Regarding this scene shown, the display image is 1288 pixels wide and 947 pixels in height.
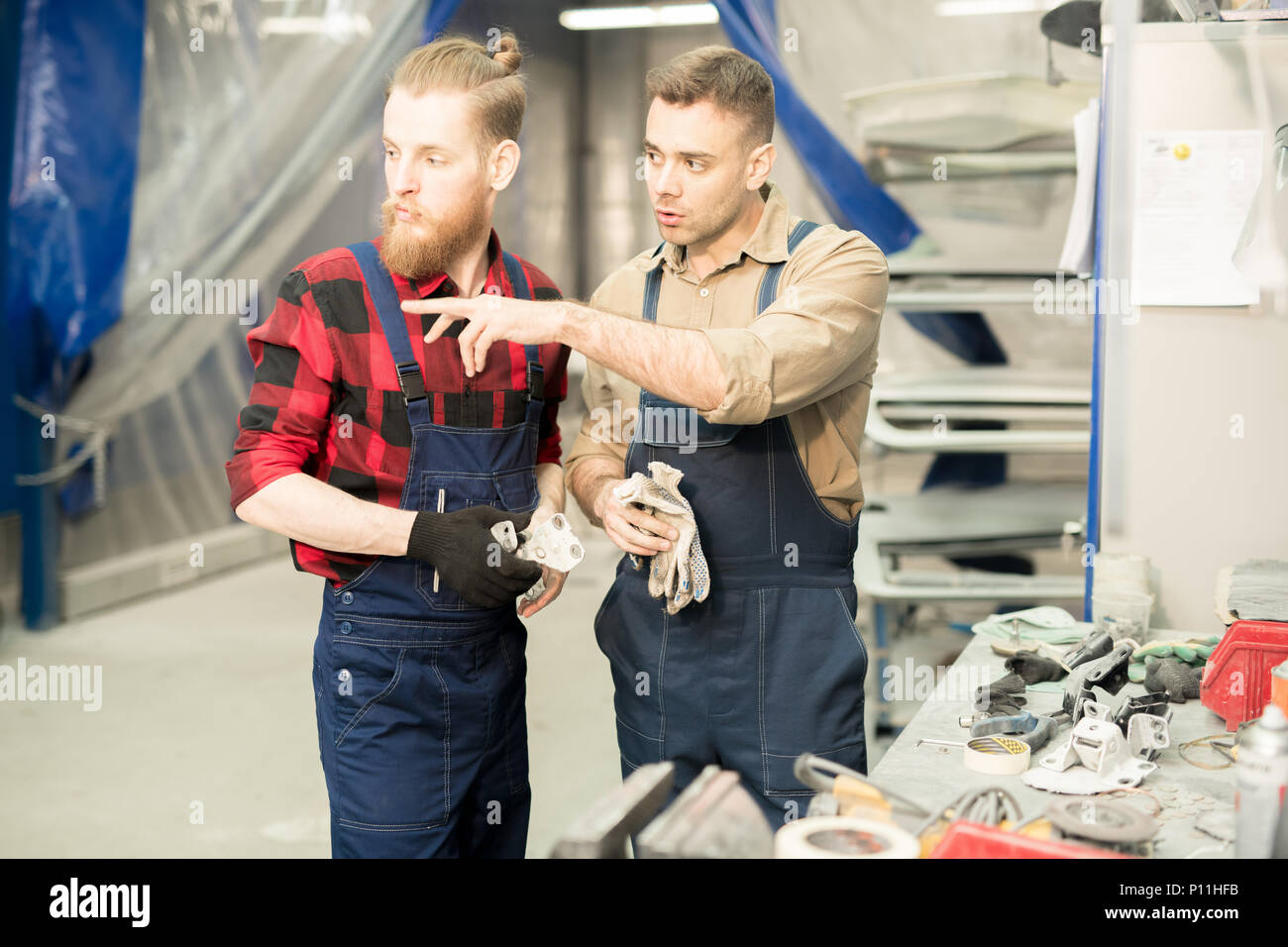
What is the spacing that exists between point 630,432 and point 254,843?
1765mm

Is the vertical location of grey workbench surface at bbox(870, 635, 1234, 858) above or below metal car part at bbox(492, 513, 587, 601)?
below

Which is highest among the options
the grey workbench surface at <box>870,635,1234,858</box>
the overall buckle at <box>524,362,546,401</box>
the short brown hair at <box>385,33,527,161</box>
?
the short brown hair at <box>385,33,527,161</box>

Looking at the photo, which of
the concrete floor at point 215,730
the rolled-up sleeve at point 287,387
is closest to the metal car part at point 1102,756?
the rolled-up sleeve at point 287,387

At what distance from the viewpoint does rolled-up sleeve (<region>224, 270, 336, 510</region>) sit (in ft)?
5.57

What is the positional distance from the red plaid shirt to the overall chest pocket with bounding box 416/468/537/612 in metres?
0.05

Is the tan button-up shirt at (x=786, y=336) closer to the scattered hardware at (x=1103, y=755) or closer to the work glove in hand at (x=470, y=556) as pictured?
the work glove in hand at (x=470, y=556)

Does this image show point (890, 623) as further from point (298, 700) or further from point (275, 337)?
point (275, 337)

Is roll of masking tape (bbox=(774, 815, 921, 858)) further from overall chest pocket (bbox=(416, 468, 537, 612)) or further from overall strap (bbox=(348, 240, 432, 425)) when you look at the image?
overall strap (bbox=(348, 240, 432, 425))

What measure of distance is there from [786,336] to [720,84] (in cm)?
46

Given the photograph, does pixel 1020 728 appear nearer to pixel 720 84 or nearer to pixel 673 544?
pixel 673 544

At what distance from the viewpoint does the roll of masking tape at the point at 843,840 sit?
1.11 meters

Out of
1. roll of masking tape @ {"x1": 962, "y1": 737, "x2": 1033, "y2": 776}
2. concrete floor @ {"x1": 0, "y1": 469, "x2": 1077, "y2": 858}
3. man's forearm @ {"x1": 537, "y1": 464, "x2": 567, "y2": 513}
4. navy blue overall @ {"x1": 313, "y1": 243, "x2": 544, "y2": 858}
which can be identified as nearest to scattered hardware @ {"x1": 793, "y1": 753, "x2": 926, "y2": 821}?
roll of masking tape @ {"x1": 962, "y1": 737, "x2": 1033, "y2": 776}

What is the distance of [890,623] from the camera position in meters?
3.96

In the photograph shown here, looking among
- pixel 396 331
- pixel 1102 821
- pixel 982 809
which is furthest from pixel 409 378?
pixel 1102 821
